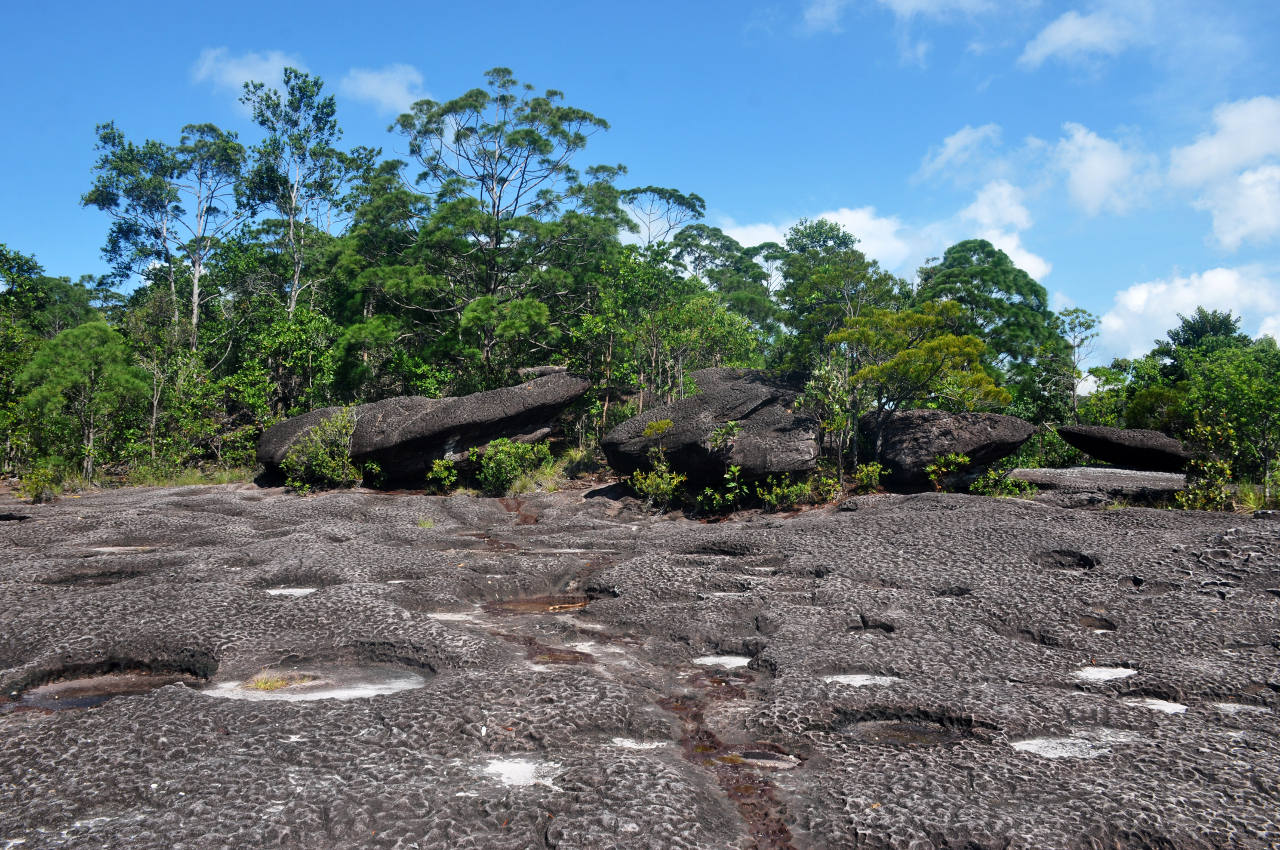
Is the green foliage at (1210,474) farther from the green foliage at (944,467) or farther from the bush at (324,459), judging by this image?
the bush at (324,459)

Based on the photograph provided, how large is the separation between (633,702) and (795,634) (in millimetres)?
2199

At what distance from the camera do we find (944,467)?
16078mm

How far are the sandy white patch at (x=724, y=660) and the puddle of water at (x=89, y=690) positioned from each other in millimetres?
3592

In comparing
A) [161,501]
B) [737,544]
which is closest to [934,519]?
[737,544]

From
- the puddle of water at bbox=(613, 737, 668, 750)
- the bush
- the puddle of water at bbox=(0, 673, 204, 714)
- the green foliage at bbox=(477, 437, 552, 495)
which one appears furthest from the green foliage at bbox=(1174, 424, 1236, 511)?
the bush

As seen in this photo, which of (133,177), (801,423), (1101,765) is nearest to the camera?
(1101,765)

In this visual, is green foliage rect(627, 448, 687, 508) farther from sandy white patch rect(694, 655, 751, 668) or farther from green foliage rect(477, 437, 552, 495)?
sandy white patch rect(694, 655, 751, 668)

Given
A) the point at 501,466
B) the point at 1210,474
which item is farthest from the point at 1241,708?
the point at 501,466

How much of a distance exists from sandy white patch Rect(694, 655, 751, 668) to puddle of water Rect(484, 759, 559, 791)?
7.89 ft

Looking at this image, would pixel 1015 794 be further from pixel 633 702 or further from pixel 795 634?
pixel 795 634

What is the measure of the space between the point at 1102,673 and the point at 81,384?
23.8m

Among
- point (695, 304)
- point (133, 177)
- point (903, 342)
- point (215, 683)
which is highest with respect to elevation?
point (133, 177)

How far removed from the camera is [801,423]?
1778cm

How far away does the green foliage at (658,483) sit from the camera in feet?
57.3
